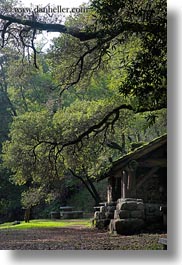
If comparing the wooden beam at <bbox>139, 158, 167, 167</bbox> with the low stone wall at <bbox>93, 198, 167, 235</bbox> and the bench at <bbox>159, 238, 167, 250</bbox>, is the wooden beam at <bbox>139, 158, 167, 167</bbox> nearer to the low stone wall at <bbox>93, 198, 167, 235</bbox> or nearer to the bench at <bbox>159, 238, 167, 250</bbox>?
the low stone wall at <bbox>93, 198, 167, 235</bbox>

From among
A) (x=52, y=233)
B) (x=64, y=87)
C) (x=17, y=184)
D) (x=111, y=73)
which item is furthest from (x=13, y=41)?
(x=52, y=233)

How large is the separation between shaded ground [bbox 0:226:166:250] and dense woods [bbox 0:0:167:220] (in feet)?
0.94

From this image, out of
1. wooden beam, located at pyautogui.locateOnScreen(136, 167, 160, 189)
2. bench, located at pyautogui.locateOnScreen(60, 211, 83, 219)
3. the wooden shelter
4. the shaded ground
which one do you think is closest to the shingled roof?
the wooden shelter

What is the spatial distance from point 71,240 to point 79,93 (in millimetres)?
1215

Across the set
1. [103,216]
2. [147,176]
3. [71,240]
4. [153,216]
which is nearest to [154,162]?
[147,176]

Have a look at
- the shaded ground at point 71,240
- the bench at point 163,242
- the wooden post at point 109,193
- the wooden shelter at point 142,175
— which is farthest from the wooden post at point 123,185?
the bench at point 163,242

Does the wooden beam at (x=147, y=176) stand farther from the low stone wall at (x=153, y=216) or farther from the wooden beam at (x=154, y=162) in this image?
the low stone wall at (x=153, y=216)

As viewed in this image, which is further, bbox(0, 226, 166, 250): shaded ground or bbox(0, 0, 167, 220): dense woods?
bbox(0, 0, 167, 220): dense woods

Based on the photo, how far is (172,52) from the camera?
423 cm

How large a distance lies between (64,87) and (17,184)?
90cm

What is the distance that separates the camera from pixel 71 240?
414cm

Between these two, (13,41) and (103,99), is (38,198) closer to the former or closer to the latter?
(103,99)

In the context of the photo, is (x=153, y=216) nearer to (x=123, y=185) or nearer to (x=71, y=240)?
(x=123, y=185)

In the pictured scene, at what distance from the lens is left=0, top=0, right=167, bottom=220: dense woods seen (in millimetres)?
4281
